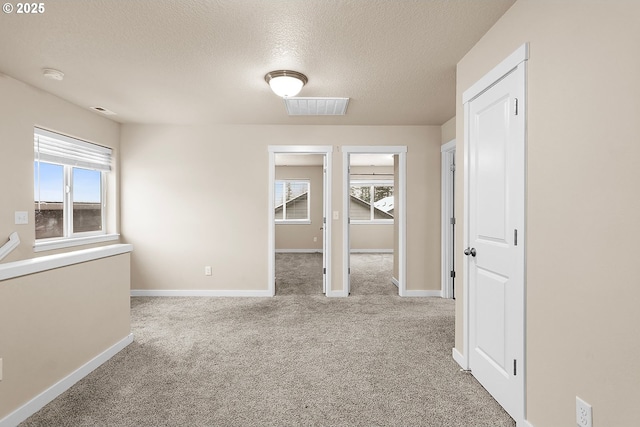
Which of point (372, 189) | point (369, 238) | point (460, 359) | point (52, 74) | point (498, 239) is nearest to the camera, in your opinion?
point (498, 239)

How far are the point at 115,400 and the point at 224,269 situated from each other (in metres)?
2.48

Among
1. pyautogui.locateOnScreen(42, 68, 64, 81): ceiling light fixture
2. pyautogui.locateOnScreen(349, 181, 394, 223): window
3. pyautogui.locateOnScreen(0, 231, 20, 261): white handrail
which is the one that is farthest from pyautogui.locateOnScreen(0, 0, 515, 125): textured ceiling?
pyautogui.locateOnScreen(349, 181, 394, 223): window

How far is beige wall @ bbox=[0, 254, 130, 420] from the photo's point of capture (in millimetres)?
1768

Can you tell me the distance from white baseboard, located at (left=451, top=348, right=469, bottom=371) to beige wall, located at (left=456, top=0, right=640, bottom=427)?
690 mm

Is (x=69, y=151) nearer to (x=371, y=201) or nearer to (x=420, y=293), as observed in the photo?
(x=420, y=293)

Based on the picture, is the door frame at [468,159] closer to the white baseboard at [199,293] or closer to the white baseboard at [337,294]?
the white baseboard at [337,294]

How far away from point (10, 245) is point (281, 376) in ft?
8.78

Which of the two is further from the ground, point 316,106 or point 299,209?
point 316,106

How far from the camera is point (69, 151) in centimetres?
359

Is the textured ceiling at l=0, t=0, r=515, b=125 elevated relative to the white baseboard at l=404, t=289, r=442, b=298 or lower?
elevated

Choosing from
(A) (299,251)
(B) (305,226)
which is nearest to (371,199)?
(B) (305,226)

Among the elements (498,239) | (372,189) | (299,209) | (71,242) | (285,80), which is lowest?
(71,242)

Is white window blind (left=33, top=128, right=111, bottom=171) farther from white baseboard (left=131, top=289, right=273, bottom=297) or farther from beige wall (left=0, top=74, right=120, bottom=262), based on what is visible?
white baseboard (left=131, top=289, right=273, bottom=297)

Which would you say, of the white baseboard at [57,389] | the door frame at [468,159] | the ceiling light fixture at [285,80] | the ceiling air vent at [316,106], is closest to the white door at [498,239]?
the door frame at [468,159]
